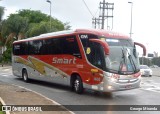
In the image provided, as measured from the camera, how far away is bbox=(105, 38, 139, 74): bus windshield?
16027 mm

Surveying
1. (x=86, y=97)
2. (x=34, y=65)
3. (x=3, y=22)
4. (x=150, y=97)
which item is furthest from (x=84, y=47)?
(x=3, y=22)

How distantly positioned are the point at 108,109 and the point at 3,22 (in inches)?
2215

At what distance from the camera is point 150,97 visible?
55.7ft

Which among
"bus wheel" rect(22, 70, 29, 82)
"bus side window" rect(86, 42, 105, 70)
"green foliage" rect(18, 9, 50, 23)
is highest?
"green foliage" rect(18, 9, 50, 23)

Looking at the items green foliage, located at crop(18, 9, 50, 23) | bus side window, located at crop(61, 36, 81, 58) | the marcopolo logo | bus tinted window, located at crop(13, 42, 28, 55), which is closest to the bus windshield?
bus side window, located at crop(61, 36, 81, 58)

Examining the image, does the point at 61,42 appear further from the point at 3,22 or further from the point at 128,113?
the point at 3,22

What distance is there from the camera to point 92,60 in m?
16.8

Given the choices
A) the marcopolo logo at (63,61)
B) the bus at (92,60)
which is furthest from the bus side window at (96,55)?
the marcopolo logo at (63,61)

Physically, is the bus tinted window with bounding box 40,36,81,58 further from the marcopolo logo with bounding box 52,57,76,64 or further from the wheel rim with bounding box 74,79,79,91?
the wheel rim with bounding box 74,79,79,91

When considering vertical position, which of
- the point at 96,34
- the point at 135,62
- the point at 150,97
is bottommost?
the point at 150,97

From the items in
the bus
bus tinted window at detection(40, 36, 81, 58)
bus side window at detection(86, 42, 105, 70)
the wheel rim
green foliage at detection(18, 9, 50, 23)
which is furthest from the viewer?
green foliage at detection(18, 9, 50, 23)

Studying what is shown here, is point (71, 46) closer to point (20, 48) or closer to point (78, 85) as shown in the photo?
point (78, 85)

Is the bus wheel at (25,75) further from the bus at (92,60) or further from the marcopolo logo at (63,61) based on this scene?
the marcopolo logo at (63,61)

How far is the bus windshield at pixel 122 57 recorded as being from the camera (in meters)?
16.0
